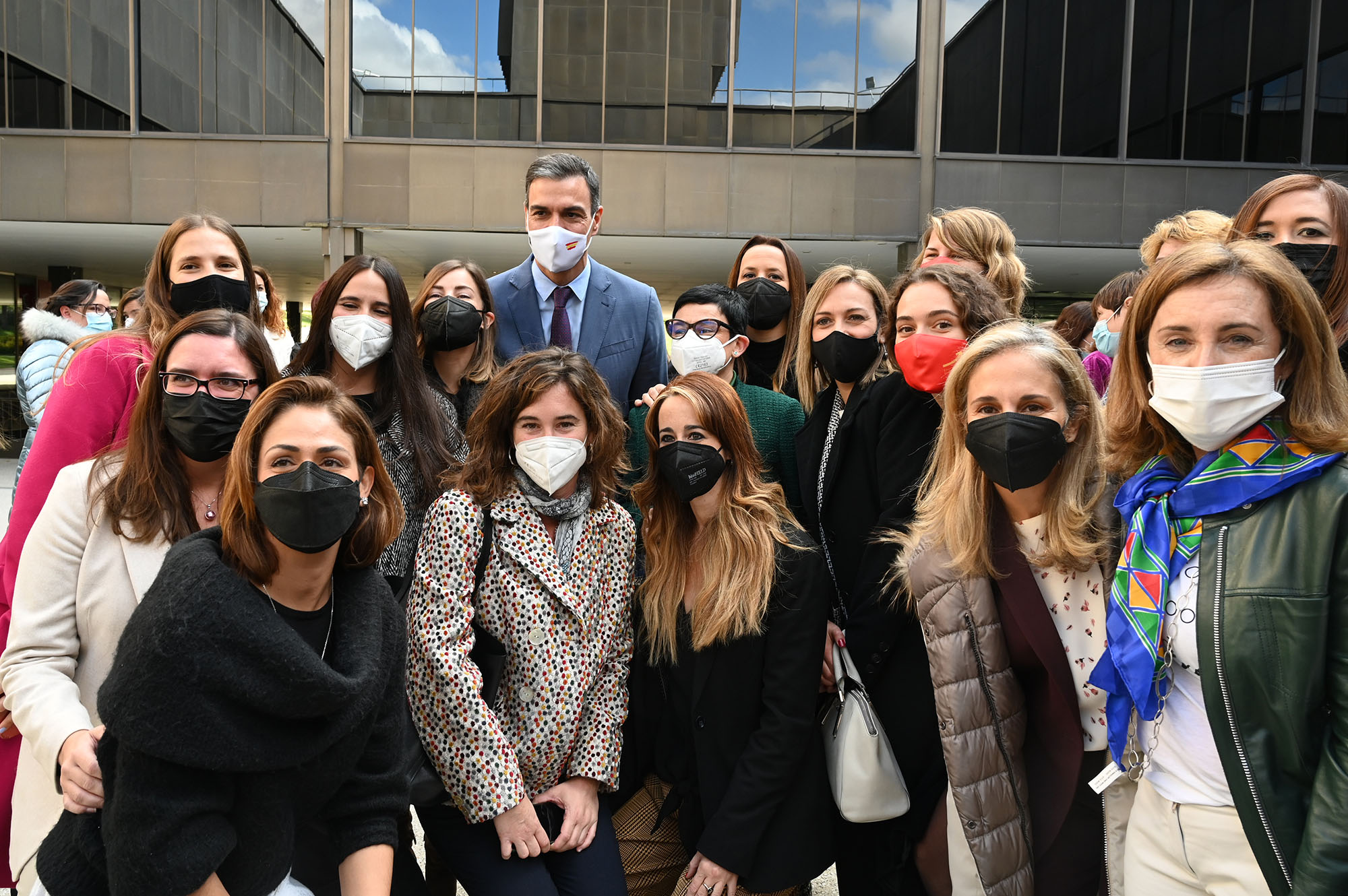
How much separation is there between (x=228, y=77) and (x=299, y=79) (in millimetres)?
1182

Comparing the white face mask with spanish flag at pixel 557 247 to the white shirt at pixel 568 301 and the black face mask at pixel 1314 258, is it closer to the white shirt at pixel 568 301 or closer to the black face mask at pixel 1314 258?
the white shirt at pixel 568 301

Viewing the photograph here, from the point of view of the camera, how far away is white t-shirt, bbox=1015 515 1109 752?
2.40 meters

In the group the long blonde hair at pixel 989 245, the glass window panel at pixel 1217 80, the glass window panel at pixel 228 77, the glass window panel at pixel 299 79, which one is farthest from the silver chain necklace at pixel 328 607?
the glass window panel at pixel 1217 80

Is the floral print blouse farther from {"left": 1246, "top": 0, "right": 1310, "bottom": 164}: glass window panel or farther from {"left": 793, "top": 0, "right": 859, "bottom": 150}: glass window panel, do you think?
{"left": 1246, "top": 0, "right": 1310, "bottom": 164}: glass window panel

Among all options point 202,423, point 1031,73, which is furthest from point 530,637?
point 1031,73

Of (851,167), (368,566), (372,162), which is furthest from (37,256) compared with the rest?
(368,566)

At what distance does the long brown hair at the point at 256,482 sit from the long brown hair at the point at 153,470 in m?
0.28

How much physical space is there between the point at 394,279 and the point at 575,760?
1.82 meters

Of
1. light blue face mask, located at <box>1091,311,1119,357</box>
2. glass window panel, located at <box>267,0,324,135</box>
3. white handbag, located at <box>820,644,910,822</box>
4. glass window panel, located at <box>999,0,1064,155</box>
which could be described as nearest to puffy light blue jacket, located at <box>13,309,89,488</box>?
white handbag, located at <box>820,644,910,822</box>

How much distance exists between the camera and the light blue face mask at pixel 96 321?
6750mm

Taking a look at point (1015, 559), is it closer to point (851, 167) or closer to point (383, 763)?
point (383, 763)

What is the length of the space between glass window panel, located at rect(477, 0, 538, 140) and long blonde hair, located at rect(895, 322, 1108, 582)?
13461 mm

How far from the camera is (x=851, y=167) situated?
14734mm

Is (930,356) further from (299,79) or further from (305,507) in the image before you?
(299,79)
